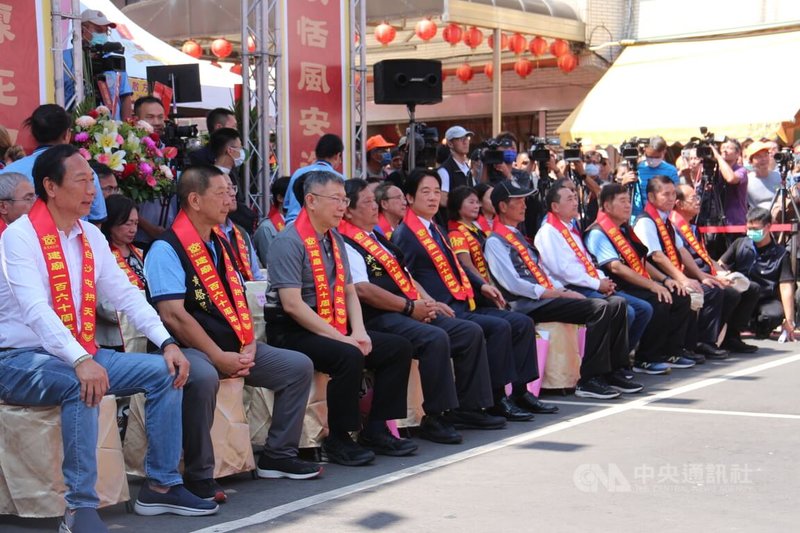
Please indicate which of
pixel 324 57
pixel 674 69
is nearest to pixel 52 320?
pixel 324 57

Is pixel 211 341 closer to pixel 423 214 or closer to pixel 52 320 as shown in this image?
pixel 52 320

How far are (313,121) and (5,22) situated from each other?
307 cm

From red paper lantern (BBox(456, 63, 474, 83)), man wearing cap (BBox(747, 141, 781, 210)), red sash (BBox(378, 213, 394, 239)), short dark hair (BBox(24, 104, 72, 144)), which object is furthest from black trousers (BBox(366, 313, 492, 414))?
red paper lantern (BBox(456, 63, 474, 83))

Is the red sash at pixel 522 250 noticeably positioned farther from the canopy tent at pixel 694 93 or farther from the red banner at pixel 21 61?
the canopy tent at pixel 694 93

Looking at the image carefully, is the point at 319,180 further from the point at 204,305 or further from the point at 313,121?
the point at 313,121

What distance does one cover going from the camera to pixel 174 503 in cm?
495

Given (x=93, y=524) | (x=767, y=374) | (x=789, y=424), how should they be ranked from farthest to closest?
1. (x=767, y=374)
2. (x=789, y=424)
3. (x=93, y=524)

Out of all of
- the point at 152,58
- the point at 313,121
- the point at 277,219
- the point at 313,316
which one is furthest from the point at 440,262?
the point at 152,58

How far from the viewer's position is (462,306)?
7.30 m

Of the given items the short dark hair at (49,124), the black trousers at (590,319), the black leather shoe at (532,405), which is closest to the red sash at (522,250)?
the black trousers at (590,319)

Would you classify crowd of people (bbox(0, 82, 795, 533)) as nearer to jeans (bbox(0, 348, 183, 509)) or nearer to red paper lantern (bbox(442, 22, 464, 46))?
jeans (bbox(0, 348, 183, 509))

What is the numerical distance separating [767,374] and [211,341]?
16.1ft

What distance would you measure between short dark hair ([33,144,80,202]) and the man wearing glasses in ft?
2.42

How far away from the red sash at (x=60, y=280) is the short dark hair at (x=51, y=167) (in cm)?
7
